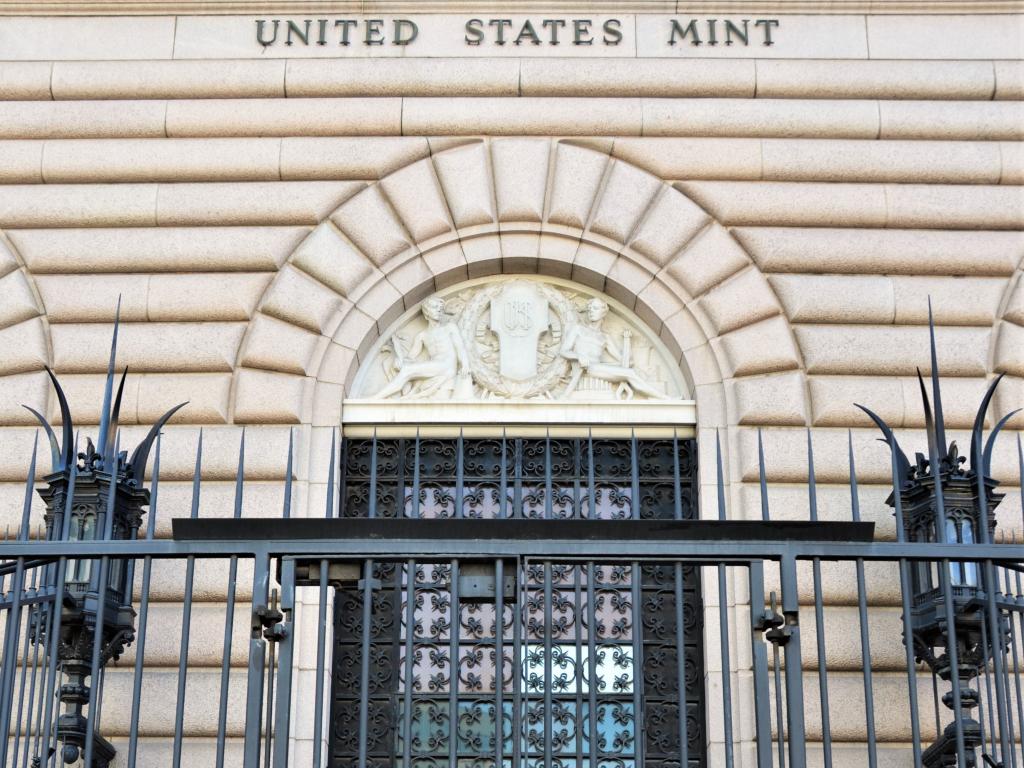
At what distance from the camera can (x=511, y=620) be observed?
39.1ft

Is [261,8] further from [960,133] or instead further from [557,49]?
[960,133]

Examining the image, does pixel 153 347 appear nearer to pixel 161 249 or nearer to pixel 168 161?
pixel 161 249

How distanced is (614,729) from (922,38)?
6.36 metres

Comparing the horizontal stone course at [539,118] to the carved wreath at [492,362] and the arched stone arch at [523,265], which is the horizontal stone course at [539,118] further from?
the carved wreath at [492,362]

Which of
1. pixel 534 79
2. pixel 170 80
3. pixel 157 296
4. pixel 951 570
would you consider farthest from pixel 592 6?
pixel 951 570

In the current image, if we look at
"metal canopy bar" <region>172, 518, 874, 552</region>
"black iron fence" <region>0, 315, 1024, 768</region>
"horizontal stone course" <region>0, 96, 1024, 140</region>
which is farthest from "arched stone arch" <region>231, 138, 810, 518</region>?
"metal canopy bar" <region>172, 518, 874, 552</region>

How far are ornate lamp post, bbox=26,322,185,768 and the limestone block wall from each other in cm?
105

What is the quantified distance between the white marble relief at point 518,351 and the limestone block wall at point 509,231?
0.19 meters

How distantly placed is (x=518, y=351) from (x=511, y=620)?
7.37ft

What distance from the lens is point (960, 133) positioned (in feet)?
43.0

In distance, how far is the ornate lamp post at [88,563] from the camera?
10250 millimetres

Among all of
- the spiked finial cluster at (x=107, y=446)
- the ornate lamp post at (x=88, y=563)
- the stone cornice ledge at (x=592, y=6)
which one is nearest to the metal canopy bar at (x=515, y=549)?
the ornate lamp post at (x=88, y=563)

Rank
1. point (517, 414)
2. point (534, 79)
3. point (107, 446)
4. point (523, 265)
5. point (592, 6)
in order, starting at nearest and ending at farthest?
point (107, 446) → point (517, 414) → point (523, 265) → point (534, 79) → point (592, 6)

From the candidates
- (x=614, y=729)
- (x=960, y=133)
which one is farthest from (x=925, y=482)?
(x=960, y=133)
